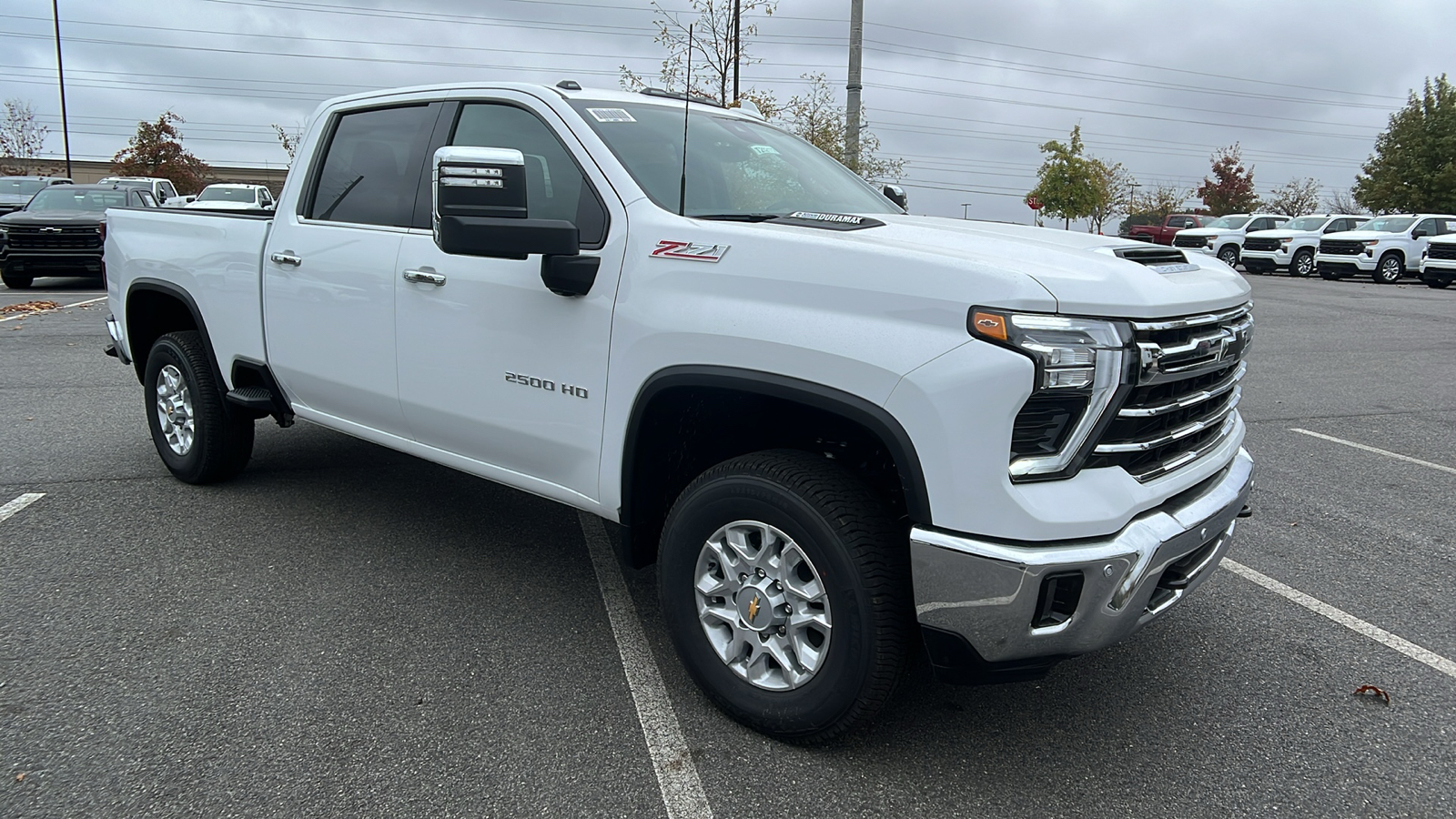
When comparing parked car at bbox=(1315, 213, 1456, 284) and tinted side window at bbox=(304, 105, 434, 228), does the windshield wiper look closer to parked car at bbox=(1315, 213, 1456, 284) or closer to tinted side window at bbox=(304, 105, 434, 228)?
tinted side window at bbox=(304, 105, 434, 228)

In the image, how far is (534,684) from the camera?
3.17 meters

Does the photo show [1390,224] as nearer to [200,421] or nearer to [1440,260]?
[1440,260]

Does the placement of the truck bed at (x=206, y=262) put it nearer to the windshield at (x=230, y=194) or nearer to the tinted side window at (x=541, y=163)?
the tinted side window at (x=541, y=163)

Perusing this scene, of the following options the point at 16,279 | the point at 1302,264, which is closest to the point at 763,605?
the point at 16,279

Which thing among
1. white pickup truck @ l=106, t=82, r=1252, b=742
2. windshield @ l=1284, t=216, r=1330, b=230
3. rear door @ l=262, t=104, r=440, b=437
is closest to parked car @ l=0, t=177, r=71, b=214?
rear door @ l=262, t=104, r=440, b=437

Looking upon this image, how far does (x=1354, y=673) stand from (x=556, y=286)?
10.1ft

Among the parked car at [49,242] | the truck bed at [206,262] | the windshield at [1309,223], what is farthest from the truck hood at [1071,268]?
the windshield at [1309,223]

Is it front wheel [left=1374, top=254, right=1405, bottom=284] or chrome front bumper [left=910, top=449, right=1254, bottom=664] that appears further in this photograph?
front wheel [left=1374, top=254, right=1405, bottom=284]

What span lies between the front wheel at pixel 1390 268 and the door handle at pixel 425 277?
92.7 feet

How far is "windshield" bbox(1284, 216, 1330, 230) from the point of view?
94.7ft

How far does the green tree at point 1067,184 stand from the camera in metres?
47.7

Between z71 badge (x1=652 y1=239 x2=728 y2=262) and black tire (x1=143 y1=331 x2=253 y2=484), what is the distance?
10.3 ft

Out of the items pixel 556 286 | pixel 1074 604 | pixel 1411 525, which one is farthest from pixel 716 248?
pixel 1411 525

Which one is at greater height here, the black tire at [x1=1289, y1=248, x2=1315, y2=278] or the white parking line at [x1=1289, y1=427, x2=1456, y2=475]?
the black tire at [x1=1289, y1=248, x2=1315, y2=278]
